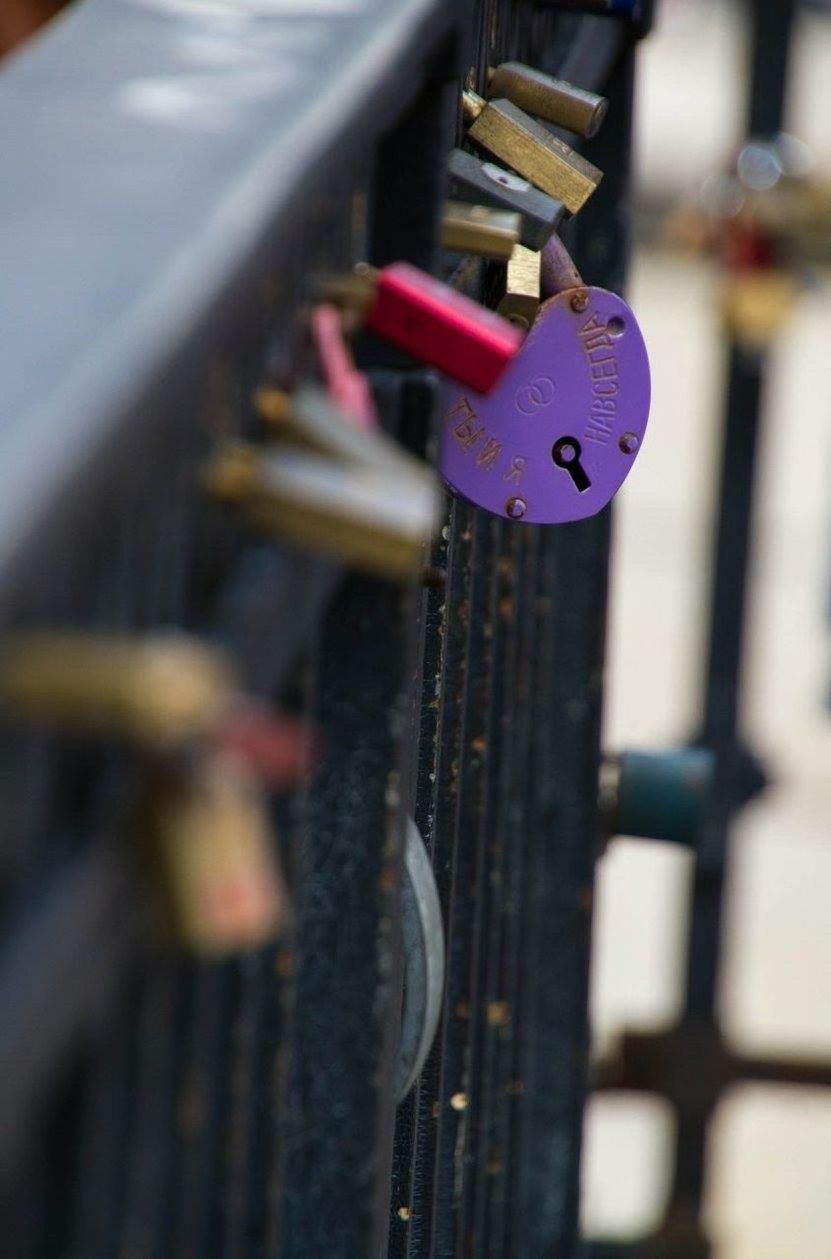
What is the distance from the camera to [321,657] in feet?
3.17

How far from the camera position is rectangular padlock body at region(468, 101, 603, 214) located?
1.41m

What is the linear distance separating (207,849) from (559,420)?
857mm

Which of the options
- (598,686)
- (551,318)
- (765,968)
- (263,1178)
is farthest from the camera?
(765,968)

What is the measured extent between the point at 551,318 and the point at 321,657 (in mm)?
517

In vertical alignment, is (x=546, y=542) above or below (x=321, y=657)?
below

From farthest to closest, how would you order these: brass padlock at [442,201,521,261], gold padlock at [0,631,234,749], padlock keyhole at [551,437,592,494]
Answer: padlock keyhole at [551,437,592,494] → brass padlock at [442,201,521,261] → gold padlock at [0,631,234,749]

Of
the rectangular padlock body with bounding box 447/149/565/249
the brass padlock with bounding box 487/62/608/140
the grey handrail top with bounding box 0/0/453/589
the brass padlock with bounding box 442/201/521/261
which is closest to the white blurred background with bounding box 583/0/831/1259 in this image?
the brass padlock with bounding box 487/62/608/140

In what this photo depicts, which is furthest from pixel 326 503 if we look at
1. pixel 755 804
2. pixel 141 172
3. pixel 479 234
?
pixel 755 804

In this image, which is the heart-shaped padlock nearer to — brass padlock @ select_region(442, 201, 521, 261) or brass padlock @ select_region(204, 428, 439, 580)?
brass padlock @ select_region(442, 201, 521, 261)

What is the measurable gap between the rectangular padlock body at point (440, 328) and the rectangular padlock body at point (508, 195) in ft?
1.01

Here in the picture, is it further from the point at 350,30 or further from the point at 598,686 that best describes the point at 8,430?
the point at 598,686

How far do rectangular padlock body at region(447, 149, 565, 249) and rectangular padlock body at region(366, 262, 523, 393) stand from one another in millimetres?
308

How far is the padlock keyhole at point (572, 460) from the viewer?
4.61 feet

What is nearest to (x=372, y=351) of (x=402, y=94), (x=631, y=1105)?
(x=402, y=94)
